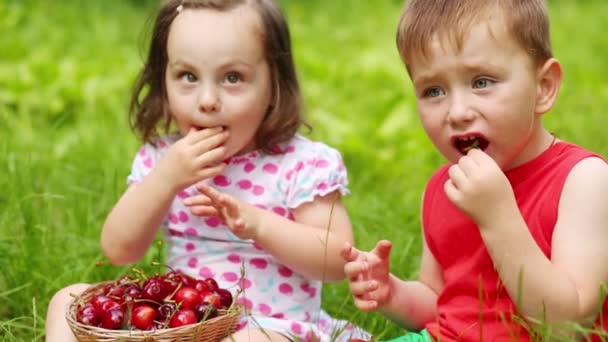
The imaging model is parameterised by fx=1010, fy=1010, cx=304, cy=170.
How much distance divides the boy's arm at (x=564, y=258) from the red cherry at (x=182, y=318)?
25.4 inches

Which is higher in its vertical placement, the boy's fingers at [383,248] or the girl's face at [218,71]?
the girl's face at [218,71]

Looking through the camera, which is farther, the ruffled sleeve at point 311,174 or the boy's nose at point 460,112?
the ruffled sleeve at point 311,174

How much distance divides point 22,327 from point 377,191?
1725 millimetres

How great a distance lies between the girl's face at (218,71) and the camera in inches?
97.1

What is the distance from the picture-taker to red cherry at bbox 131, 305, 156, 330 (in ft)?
7.14

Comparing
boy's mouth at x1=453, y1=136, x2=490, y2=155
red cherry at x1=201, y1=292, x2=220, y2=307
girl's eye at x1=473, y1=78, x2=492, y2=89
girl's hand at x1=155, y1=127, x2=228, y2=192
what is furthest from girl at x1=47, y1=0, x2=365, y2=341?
girl's eye at x1=473, y1=78, x2=492, y2=89

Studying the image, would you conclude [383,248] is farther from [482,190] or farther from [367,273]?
[482,190]

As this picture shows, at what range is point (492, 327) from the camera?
2.18 metres

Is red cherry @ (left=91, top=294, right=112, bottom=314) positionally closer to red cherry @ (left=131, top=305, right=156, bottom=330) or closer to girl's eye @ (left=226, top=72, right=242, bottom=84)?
red cherry @ (left=131, top=305, right=156, bottom=330)

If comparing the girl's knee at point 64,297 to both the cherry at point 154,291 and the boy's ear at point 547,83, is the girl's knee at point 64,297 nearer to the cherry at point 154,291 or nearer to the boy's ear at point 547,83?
the cherry at point 154,291

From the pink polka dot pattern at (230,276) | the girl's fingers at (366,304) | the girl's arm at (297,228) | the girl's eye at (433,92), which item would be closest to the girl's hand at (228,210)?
the girl's arm at (297,228)

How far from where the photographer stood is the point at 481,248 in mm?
2256

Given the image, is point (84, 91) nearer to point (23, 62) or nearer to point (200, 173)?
point (23, 62)

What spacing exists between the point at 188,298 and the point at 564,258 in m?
0.81
